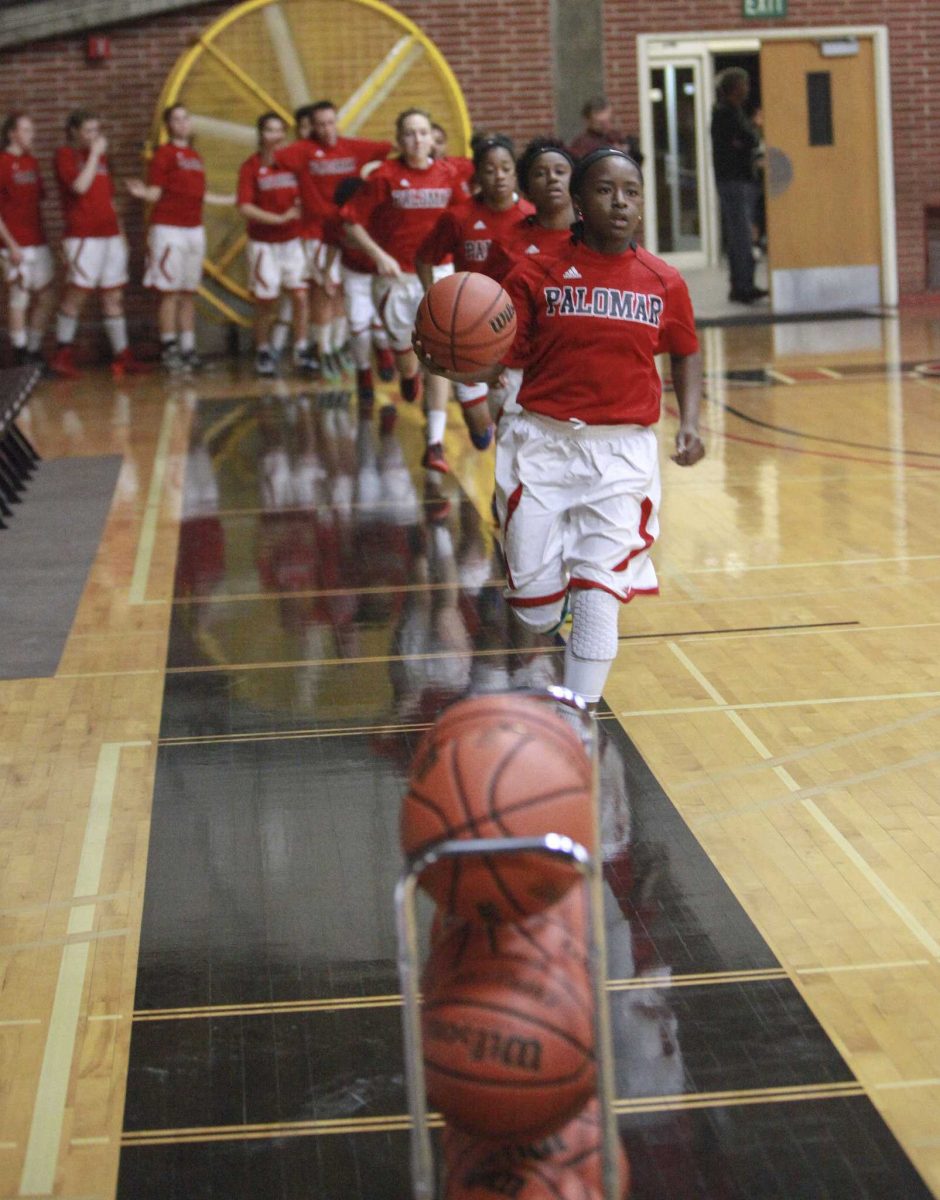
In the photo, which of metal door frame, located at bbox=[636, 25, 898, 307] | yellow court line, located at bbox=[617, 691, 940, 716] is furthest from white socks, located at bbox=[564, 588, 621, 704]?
metal door frame, located at bbox=[636, 25, 898, 307]

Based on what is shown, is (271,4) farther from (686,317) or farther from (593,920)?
(593,920)

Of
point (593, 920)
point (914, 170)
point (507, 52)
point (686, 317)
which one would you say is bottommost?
point (593, 920)

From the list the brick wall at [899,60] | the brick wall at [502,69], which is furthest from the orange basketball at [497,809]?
the brick wall at [899,60]

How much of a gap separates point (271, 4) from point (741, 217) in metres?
5.58

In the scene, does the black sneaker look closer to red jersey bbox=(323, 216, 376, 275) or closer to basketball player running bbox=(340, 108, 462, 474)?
red jersey bbox=(323, 216, 376, 275)

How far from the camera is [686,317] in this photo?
4.91 m

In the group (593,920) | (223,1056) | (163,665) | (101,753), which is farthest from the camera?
(163,665)

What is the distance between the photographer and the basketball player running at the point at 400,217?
10320mm

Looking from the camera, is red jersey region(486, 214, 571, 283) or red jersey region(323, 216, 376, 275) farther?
red jersey region(323, 216, 376, 275)

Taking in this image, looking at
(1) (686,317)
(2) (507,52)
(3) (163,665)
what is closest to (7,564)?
(3) (163,665)

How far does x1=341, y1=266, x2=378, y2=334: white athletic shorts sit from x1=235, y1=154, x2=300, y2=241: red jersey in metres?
2.53

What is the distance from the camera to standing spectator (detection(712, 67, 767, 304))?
1800 cm

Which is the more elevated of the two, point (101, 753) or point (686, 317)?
point (686, 317)

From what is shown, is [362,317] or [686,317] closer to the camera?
[686,317]
